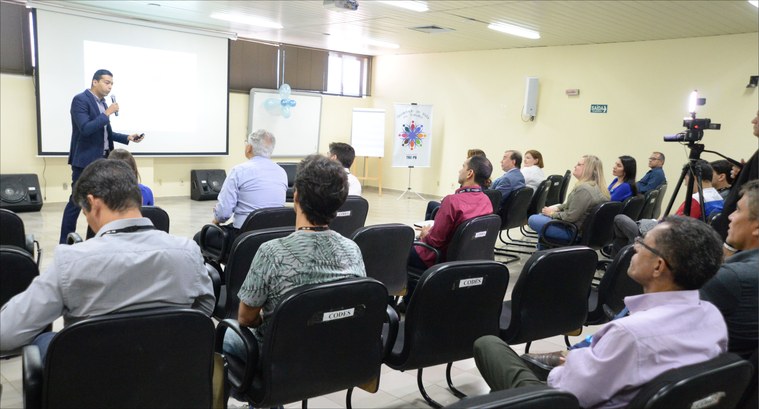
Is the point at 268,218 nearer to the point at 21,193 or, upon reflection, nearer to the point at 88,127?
the point at 88,127

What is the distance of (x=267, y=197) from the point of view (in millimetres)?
4238

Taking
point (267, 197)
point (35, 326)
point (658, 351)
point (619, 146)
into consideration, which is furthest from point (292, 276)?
point (619, 146)

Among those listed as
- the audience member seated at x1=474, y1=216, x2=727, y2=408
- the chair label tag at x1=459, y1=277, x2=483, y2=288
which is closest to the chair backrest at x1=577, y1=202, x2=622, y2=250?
the chair label tag at x1=459, y1=277, x2=483, y2=288

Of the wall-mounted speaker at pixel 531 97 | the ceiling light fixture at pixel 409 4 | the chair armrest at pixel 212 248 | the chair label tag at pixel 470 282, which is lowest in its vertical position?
the chair armrest at pixel 212 248

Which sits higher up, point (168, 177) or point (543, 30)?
point (543, 30)

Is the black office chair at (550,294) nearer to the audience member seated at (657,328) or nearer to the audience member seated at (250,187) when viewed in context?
the audience member seated at (657,328)

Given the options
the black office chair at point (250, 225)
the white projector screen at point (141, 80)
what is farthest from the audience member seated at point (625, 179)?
the white projector screen at point (141, 80)

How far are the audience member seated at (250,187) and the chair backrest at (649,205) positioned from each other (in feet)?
12.0

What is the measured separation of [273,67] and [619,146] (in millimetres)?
6282

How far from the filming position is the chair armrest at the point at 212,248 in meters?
4.00

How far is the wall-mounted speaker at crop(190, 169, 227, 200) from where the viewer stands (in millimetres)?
9648

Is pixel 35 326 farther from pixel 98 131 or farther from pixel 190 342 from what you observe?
pixel 98 131

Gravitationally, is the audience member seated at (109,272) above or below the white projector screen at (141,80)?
below

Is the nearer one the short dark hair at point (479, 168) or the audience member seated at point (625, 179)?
the short dark hair at point (479, 168)
